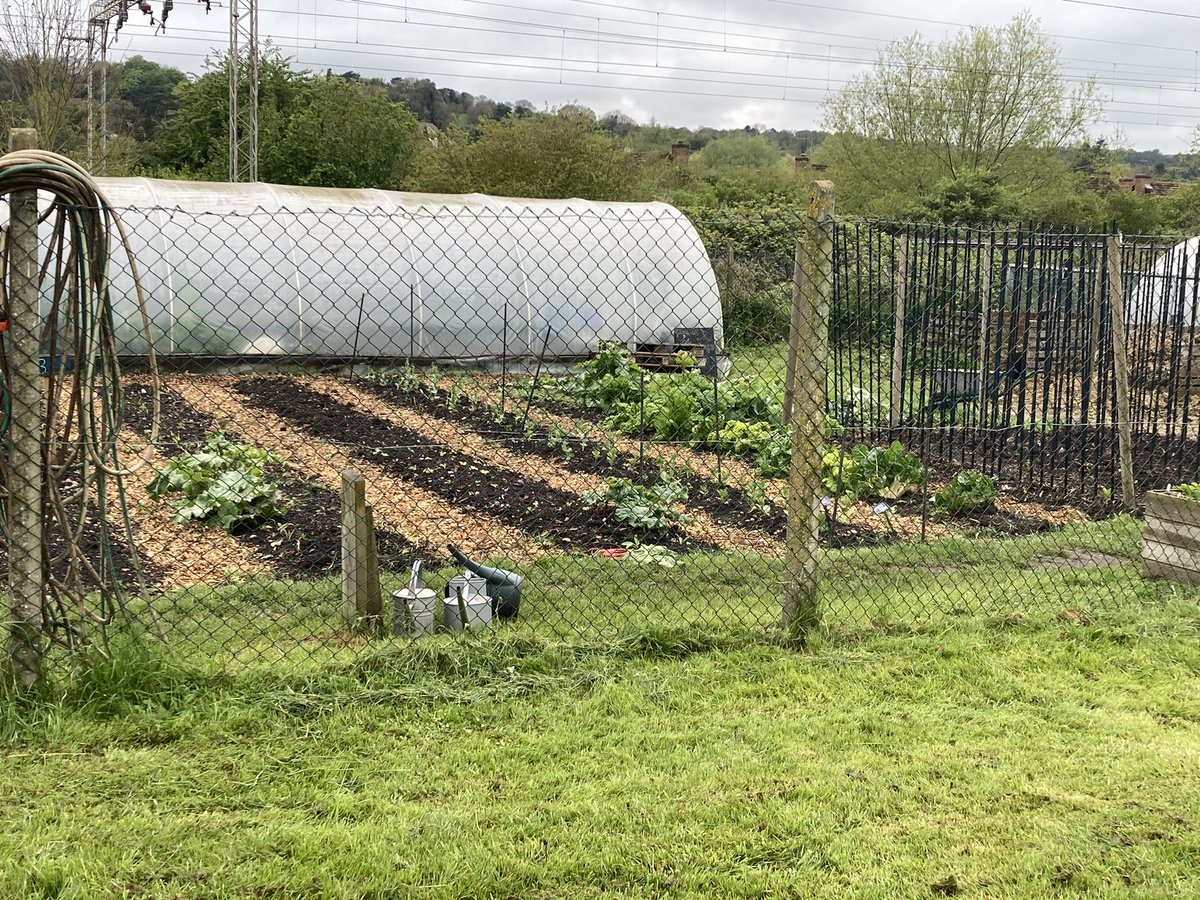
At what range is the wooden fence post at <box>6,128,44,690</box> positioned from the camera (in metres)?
3.04

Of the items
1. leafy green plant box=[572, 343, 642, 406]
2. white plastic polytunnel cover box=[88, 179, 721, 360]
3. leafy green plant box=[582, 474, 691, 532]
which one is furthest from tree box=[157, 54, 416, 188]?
leafy green plant box=[582, 474, 691, 532]

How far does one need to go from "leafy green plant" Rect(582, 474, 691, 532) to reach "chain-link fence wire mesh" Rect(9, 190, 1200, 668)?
17 mm

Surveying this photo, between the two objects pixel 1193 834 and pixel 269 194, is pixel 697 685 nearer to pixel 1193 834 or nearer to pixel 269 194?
pixel 1193 834

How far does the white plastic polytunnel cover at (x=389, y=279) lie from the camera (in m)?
11.7

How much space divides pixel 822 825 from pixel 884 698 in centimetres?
96

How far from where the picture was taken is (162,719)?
3189 millimetres

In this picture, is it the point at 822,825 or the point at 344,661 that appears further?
the point at 344,661

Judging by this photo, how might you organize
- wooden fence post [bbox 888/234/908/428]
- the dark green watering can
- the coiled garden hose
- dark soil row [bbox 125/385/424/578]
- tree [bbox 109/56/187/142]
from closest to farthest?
the coiled garden hose
the dark green watering can
dark soil row [bbox 125/385/424/578]
wooden fence post [bbox 888/234/908/428]
tree [bbox 109/56/187/142]

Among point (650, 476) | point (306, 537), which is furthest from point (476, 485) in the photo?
point (306, 537)

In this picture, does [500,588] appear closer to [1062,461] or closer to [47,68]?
[1062,461]

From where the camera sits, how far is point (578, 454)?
7801 millimetres

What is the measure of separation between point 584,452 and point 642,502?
1.83 meters

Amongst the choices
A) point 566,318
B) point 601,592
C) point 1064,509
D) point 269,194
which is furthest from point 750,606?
point 269,194

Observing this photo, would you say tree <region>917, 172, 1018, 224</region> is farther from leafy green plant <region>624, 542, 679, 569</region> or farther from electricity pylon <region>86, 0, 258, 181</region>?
leafy green plant <region>624, 542, 679, 569</region>
